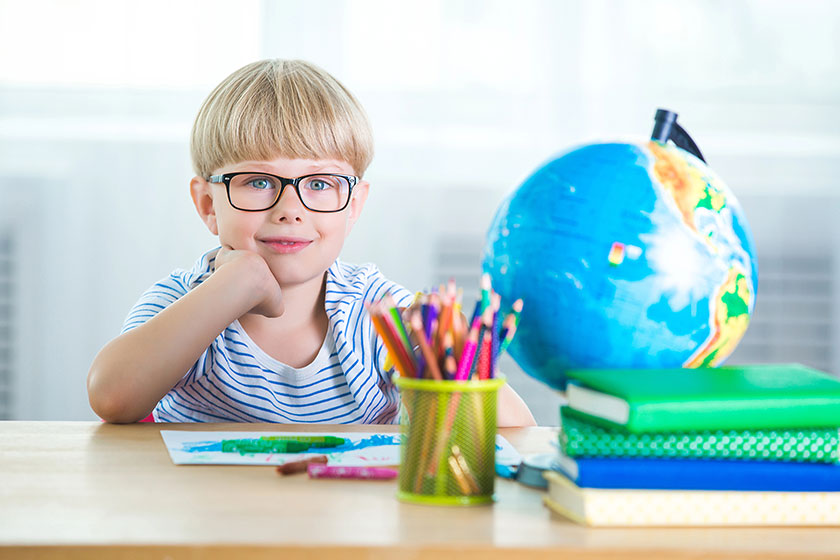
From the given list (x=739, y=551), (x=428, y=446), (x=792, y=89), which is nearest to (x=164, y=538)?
(x=428, y=446)

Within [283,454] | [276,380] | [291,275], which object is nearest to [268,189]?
[291,275]

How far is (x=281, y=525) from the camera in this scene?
562 millimetres

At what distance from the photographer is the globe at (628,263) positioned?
0.70 metres

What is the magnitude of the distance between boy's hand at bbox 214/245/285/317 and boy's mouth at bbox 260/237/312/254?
0.06 meters

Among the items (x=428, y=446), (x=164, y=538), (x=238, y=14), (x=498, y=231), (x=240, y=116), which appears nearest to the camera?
(x=164, y=538)

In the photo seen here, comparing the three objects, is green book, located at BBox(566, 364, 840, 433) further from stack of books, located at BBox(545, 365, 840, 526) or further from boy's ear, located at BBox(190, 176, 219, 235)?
boy's ear, located at BBox(190, 176, 219, 235)

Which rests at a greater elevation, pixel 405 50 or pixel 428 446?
pixel 405 50

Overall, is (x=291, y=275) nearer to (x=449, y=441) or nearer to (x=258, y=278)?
(x=258, y=278)

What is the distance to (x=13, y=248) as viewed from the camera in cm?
238

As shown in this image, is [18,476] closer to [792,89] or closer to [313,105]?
[313,105]

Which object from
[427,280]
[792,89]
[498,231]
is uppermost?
[792,89]

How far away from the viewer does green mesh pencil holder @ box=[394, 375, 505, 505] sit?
62cm

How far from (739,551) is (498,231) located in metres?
0.35

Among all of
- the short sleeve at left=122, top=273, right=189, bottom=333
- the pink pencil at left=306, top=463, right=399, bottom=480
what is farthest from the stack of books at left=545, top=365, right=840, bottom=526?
the short sleeve at left=122, top=273, right=189, bottom=333
